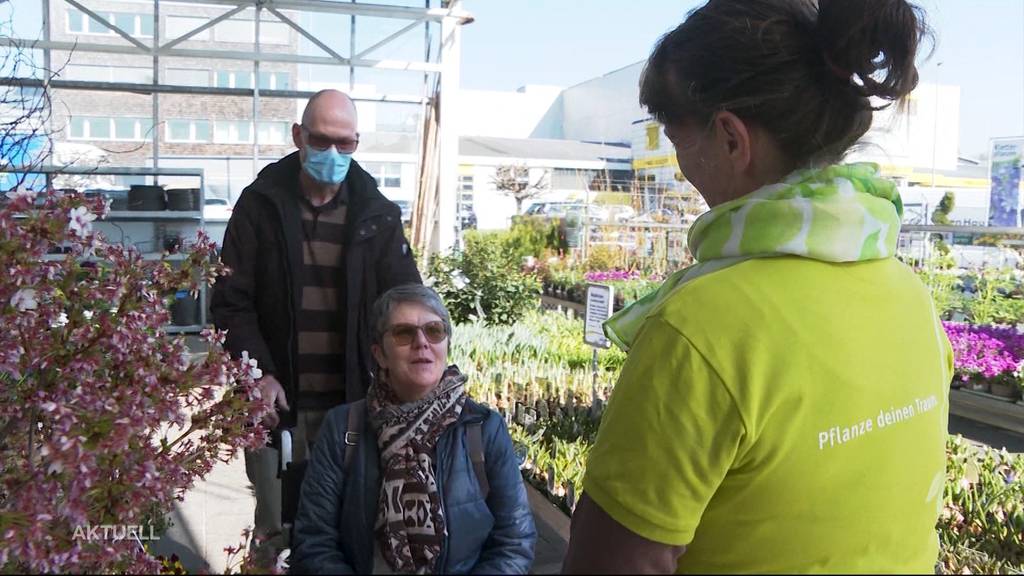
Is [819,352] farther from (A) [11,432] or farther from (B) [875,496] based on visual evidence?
(A) [11,432]

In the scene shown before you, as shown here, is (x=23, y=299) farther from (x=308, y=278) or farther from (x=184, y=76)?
(x=184, y=76)

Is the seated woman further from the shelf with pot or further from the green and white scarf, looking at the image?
the shelf with pot

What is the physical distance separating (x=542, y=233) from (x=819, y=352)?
15926mm

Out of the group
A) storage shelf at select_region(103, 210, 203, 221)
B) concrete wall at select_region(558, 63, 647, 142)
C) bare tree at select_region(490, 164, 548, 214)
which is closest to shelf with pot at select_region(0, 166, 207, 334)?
storage shelf at select_region(103, 210, 203, 221)

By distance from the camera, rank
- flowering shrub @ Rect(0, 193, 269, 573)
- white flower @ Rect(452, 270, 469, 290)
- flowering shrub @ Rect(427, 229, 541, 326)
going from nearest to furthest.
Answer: flowering shrub @ Rect(0, 193, 269, 573), white flower @ Rect(452, 270, 469, 290), flowering shrub @ Rect(427, 229, 541, 326)

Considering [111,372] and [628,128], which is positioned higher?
[628,128]

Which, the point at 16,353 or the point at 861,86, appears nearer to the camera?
the point at 861,86

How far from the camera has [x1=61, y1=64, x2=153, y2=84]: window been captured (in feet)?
31.5

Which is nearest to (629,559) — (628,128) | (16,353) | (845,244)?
(845,244)

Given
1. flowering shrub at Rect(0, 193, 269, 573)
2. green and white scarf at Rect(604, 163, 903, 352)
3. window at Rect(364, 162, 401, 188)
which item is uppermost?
window at Rect(364, 162, 401, 188)

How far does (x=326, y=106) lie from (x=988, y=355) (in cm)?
591

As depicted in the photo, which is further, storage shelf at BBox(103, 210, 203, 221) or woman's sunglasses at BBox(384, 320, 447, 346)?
storage shelf at BBox(103, 210, 203, 221)

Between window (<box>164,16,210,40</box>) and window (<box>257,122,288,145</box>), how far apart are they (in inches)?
45.9

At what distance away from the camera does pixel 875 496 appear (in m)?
0.85
